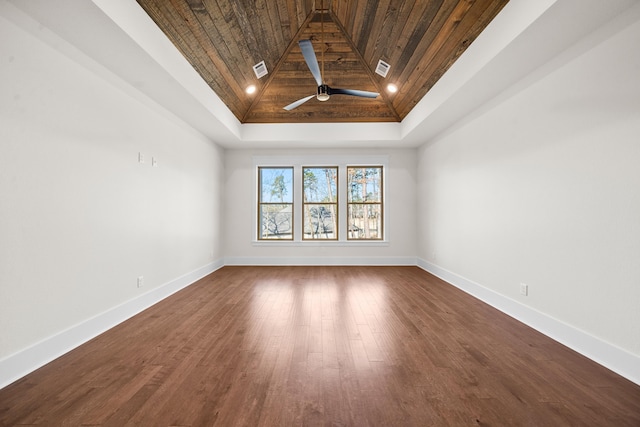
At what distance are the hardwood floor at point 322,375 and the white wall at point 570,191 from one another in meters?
0.42

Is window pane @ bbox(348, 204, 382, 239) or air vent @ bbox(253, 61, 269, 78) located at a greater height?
air vent @ bbox(253, 61, 269, 78)

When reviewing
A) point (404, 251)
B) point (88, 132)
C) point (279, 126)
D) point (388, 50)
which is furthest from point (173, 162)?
point (404, 251)

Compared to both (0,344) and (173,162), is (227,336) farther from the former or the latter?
(173,162)

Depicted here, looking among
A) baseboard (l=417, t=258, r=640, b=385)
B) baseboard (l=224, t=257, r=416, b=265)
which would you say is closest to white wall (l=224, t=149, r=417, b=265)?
baseboard (l=224, t=257, r=416, b=265)

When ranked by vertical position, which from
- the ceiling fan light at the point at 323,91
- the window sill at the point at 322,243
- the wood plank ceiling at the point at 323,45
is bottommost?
the window sill at the point at 322,243

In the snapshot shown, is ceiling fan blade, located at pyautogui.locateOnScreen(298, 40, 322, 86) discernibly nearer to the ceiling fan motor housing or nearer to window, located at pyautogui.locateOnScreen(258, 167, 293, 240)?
the ceiling fan motor housing

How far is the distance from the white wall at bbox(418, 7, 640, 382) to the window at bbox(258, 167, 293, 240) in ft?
12.6

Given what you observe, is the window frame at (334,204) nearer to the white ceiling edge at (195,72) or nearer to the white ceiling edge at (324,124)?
the white ceiling edge at (324,124)

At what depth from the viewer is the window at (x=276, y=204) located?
22.1 ft

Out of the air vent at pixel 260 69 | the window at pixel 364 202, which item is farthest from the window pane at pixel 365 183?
the air vent at pixel 260 69

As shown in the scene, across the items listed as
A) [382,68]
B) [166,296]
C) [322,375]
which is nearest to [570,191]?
[322,375]

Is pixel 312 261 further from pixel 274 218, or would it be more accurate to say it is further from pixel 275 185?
pixel 275 185

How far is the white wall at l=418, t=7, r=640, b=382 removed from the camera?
2180 millimetres

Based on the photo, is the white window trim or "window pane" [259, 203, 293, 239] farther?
"window pane" [259, 203, 293, 239]
